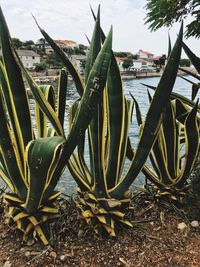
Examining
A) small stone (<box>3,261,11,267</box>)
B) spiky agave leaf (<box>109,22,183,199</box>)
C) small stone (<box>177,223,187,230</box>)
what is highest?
spiky agave leaf (<box>109,22,183,199</box>)

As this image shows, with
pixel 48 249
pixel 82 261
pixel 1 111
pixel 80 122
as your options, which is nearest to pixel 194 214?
pixel 82 261

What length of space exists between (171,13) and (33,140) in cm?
371

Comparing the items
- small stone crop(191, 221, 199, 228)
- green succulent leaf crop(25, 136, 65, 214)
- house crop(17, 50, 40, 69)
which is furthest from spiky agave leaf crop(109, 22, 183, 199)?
house crop(17, 50, 40, 69)

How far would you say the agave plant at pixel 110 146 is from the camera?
4.23 feet

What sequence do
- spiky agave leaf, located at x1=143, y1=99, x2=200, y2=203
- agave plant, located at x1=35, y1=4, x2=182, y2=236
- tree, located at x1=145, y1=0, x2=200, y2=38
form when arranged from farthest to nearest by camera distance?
tree, located at x1=145, y1=0, x2=200, y2=38
spiky agave leaf, located at x1=143, y1=99, x2=200, y2=203
agave plant, located at x1=35, y1=4, x2=182, y2=236

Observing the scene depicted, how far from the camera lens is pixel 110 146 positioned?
4.85 feet

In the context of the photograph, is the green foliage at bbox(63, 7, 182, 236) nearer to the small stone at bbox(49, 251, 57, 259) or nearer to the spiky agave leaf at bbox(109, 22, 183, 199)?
the spiky agave leaf at bbox(109, 22, 183, 199)

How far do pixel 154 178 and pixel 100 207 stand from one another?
1.74ft

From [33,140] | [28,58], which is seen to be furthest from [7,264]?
[28,58]

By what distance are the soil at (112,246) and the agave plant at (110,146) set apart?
93mm

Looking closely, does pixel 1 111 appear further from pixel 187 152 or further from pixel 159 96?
pixel 187 152

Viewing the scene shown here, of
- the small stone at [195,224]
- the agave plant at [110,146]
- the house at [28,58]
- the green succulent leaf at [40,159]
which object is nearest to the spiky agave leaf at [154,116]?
the agave plant at [110,146]

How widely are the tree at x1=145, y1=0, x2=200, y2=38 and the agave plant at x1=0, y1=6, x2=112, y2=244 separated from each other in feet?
10.3

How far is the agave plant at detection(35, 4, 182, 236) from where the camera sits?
4.23ft
